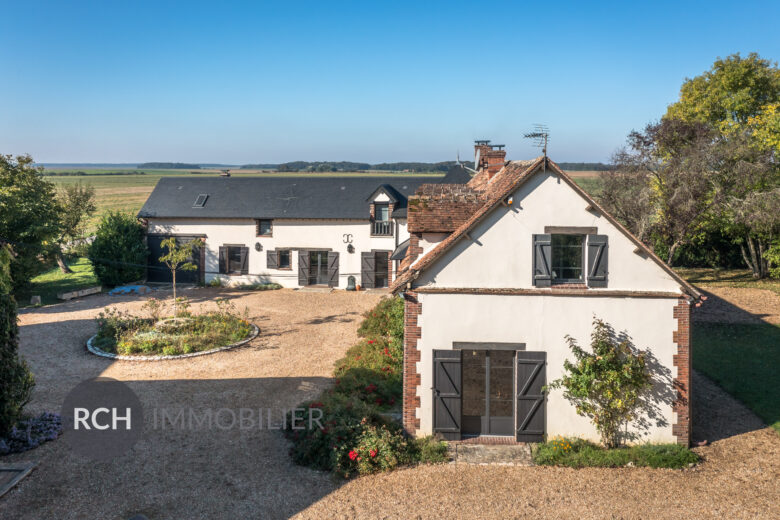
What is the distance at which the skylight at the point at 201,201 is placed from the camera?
104 feet

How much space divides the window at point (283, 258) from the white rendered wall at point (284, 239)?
10.3 inches

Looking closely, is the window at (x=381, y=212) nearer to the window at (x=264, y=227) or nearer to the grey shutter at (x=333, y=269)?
the grey shutter at (x=333, y=269)

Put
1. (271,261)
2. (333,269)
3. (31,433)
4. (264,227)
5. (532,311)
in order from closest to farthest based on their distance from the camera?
(532,311) → (31,433) → (333,269) → (271,261) → (264,227)

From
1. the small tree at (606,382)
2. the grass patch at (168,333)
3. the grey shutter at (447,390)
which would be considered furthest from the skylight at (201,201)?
the small tree at (606,382)

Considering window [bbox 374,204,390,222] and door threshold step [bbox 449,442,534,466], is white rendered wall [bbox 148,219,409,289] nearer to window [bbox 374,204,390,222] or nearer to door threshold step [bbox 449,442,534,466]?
window [bbox 374,204,390,222]

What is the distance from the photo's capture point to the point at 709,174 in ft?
91.3

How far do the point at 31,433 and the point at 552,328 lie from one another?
446 inches

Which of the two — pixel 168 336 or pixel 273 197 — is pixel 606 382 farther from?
pixel 273 197

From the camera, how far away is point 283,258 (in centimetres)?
3066

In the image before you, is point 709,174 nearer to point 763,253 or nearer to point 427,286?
point 763,253

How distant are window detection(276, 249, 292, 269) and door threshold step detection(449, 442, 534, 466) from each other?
2113 centimetres

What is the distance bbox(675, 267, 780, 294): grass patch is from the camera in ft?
96.0

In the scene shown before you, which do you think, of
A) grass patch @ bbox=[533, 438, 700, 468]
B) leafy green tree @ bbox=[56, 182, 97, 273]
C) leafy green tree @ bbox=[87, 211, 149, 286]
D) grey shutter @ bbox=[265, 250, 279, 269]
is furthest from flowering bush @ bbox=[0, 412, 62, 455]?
leafy green tree @ bbox=[56, 182, 97, 273]

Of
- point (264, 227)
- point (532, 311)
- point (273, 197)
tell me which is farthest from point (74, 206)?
point (532, 311)
